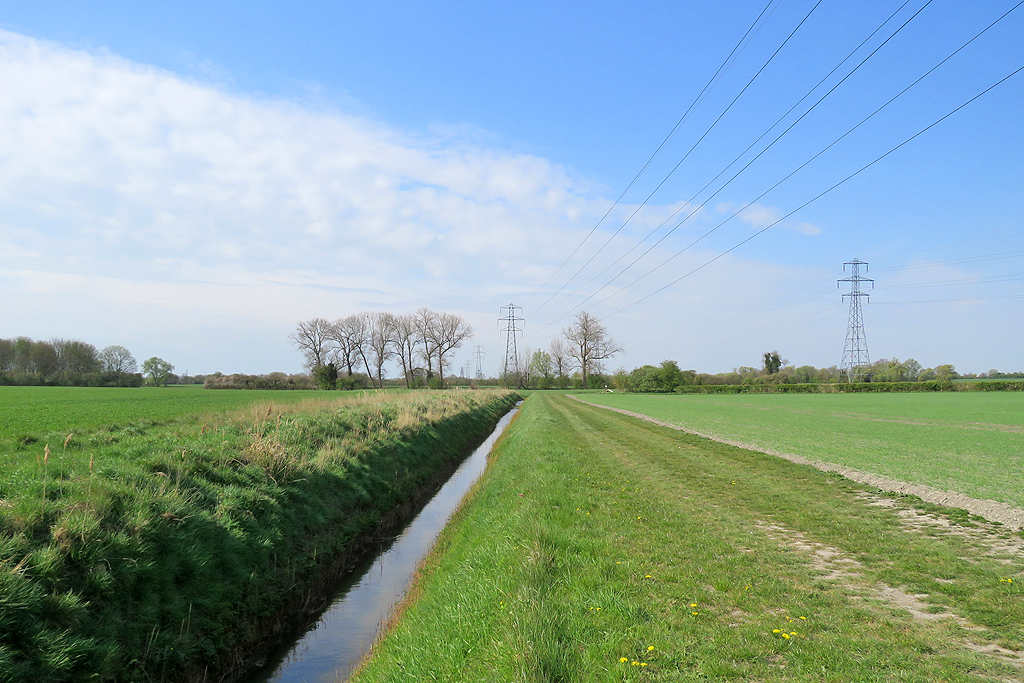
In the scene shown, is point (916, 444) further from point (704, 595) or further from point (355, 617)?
point (355, 617)

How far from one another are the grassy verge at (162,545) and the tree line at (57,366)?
73846 mm

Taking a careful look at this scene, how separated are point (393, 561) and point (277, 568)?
3075mm

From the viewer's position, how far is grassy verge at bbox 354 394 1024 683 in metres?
4.58

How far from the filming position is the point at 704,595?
607 cm

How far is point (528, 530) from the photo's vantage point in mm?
8438

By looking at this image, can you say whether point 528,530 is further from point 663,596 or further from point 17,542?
point 17,542

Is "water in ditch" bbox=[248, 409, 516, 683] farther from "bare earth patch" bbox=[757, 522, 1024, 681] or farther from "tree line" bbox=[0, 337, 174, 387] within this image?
"tree line" bbox=[0, 337, 174, 387]

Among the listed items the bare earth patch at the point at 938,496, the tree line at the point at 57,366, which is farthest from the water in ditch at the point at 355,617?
the tree line at the point at 57,366

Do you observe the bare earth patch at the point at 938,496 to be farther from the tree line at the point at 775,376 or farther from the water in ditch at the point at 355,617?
the tree line at the point at 775,376

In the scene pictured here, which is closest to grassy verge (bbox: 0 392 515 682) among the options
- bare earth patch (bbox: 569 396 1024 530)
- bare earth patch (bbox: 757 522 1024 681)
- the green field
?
bare earth patch (bbox: 757 522 1024 681)

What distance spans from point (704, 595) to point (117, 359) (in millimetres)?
111575

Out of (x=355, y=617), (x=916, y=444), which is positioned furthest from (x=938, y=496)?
(x=355, y=617)

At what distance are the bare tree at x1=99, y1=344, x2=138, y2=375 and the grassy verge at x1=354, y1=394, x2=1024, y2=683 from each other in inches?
3897

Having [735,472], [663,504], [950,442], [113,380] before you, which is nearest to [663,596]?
[663,504]
